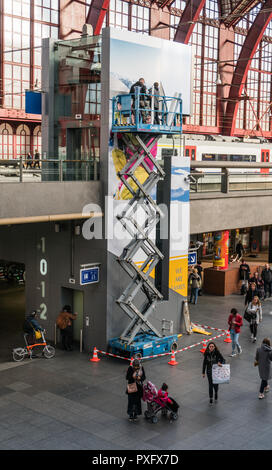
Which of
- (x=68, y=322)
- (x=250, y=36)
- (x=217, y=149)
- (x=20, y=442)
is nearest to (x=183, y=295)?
(x=68, y=322)

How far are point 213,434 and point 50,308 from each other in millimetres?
8375

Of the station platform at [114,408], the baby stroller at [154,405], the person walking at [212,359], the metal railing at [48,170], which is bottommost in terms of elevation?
the station platform at [114,408]

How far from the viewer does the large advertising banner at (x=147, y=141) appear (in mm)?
16703

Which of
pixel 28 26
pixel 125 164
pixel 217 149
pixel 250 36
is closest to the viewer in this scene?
pixel 125 164

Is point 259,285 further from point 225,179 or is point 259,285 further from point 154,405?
point 154,405

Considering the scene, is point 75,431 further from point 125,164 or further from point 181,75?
point 181,75

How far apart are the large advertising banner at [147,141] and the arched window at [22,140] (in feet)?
65.6

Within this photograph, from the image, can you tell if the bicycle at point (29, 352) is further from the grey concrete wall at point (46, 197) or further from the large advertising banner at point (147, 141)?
the grey concrete wall at point (46, 197)

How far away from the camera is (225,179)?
22.9m

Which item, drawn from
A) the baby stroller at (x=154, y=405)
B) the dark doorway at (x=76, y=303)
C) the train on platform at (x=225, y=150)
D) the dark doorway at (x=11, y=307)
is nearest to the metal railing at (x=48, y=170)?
the dark doorway at (x=76, y=303)

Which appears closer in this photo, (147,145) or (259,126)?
(147,145)

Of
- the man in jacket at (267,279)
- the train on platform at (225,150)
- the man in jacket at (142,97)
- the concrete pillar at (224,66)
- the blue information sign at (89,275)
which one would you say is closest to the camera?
the man in jacket at (142,97)

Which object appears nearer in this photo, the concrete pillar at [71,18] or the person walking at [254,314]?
the person walking at [254,314]

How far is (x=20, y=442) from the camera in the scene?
11.4 meters
